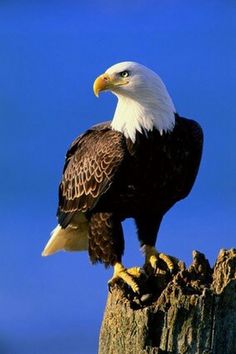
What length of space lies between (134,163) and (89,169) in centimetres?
50

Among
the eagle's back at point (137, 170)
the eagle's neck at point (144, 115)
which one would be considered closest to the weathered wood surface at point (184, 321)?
the eagle's back at point (137, 170)

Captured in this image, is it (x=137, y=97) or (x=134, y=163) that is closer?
(x=134, y=163)

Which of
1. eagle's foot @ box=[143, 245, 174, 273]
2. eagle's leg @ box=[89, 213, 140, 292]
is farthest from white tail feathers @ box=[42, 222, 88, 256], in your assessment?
eagle's foot @ box=[143, 245, 174, 273]

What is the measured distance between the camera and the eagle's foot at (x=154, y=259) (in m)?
5.16

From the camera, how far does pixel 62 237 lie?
7148 mm

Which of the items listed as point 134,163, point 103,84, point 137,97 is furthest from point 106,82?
point 134,163

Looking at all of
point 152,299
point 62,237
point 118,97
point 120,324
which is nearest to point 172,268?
point 152,299

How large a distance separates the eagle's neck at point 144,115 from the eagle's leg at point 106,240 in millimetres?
621

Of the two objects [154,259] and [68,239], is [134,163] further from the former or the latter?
[68,239]

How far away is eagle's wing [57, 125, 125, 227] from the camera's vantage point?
20.1ft

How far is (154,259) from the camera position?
5727 mm

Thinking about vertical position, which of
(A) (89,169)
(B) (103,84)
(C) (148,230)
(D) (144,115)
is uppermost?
(B) (103,84)

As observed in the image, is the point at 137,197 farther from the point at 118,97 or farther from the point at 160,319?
the point at 160,319

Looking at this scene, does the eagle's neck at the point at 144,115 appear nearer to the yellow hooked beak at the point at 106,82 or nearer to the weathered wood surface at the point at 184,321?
the yellow hooked beak at the point at 106,82
